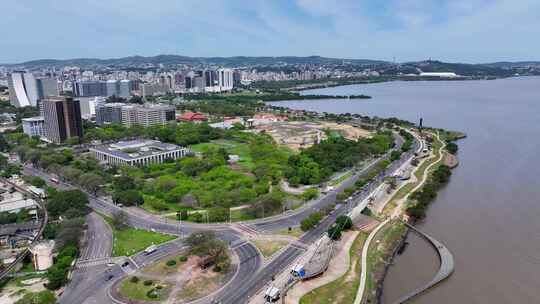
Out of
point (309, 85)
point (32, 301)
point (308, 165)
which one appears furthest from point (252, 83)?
point (32, 301)

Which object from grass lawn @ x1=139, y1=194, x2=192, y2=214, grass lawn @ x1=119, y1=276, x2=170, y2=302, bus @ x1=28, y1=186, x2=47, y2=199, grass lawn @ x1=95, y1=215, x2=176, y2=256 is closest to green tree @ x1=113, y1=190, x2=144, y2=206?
grass lawn @ x1=139, y1=194, x2=192, y2=214

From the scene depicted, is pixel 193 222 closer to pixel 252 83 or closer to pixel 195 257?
pixel 195 257

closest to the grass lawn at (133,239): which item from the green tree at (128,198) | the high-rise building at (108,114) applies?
the green tree at (128,198)

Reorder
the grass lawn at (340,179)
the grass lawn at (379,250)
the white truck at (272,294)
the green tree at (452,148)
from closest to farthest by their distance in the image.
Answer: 1. the white truck at (272,294)
2. the grass lawn at (379,250)
3. the grass lawn at (340,179)
4. the green tree at (452,148)

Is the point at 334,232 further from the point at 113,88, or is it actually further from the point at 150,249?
the point at 113,88

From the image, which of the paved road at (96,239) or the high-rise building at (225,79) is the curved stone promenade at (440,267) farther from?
the high-rise building at (225,79)

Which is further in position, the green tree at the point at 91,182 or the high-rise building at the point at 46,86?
the high-rise building at the point at 46,86
